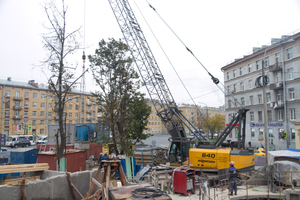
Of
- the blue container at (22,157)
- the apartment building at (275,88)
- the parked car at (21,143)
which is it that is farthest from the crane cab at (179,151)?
the parked car at (21,143)

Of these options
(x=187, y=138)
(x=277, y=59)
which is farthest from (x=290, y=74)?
(x=187, y=138)

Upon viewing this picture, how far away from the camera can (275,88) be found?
36.8 meters

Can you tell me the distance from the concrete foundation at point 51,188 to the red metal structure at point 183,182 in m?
4.06

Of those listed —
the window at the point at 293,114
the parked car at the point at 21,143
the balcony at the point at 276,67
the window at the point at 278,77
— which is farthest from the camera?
the parked car at the point at 21,143

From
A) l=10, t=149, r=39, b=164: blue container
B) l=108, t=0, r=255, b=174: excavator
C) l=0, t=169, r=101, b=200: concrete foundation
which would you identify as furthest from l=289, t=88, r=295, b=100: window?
l=10, t=149, r=39, b=164: blue container

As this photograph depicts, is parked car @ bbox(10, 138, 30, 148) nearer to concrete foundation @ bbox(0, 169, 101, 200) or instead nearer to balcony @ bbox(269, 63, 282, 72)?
concrete foundation @ bbox(0, 169, 101, 200)

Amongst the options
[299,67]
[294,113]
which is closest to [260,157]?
[294,113]

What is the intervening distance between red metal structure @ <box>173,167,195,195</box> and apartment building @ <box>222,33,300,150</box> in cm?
2055

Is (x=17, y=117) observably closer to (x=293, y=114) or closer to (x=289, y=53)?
(x=293, y=114)

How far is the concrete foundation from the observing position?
7945 mm

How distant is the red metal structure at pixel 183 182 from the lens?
11.7 m

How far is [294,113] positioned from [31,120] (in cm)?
5625

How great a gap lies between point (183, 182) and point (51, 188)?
238 inches

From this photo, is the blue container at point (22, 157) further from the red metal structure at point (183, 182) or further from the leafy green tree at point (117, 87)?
the red metal structure at point (183, 182)
